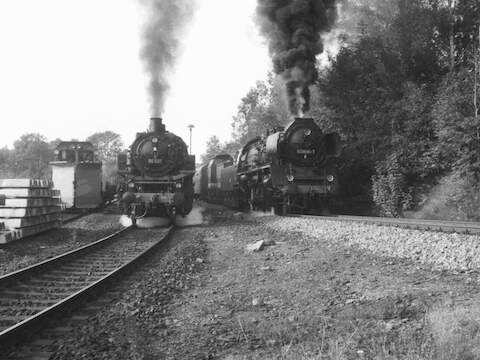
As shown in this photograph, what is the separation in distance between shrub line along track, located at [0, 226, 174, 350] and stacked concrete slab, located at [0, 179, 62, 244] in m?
2.83

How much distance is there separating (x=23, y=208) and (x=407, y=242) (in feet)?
30.3

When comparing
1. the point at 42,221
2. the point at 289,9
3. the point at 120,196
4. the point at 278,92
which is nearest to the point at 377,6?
the point at 289,9

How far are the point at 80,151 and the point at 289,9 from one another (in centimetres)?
1303

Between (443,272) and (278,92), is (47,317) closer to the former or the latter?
(443,272)

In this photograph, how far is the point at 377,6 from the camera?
71.9ft

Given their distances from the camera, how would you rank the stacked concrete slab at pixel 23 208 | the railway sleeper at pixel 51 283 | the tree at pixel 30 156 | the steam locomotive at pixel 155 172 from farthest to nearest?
the tree at pixel 30 156, the steam locomotive at pixel 155 172, the stacked concrete slab at pixel 23 208, the railway sleeper at pixel 51 283

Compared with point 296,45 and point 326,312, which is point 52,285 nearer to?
point 326,312

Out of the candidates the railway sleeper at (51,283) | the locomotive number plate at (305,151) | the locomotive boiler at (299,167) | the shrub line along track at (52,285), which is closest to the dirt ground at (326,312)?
the shrub line along track at (52,285)

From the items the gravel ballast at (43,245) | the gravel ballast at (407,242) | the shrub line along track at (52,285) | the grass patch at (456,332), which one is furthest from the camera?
the gravel ballast at (43,245)

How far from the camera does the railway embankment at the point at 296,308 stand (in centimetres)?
387

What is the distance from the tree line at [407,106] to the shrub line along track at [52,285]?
30.7ft

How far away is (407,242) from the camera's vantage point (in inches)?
299

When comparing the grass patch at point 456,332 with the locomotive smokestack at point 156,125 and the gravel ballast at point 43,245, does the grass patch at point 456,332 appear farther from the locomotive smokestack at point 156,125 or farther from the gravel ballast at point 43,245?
the locomotive smokestack at point 156,125

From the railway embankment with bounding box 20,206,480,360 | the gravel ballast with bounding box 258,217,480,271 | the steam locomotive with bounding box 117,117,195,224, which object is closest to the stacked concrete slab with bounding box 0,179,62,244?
the steam locomotive with bounding box 117,117,195,224
